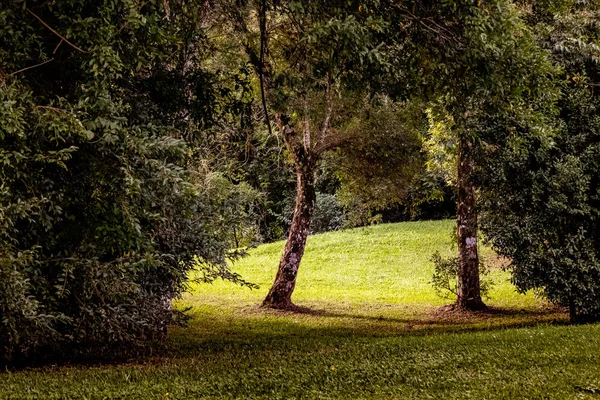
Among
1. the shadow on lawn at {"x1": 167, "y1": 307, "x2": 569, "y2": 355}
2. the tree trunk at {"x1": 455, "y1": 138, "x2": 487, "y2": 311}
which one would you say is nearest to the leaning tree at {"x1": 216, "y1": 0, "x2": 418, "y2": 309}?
the shadow on lawn at {"x1": 167, "y1": 307, "x2": 569, "y2": 355}

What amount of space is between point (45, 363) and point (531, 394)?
7.15m

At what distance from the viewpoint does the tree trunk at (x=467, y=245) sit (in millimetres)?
16359

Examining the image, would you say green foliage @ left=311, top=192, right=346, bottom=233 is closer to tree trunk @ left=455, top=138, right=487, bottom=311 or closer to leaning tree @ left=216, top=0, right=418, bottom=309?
leaning tree @ left=216, top=0, right=418, bottom=309

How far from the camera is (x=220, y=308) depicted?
60.0ft

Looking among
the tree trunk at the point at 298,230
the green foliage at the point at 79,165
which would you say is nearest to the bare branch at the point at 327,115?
the tree trunk at the point at 298,230

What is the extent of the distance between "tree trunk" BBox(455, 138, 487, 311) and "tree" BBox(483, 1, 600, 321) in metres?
3.43

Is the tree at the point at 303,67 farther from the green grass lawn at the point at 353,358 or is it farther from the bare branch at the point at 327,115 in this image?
the green grass lawn at the point at 353,358

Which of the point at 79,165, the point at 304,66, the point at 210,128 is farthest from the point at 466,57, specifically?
the point at 79,165

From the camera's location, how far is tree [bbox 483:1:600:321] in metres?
12.2

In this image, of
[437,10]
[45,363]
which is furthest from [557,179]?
[45,363]

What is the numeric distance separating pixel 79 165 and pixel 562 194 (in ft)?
28.8

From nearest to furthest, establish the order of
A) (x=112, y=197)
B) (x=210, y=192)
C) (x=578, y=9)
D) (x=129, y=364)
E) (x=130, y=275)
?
(x=112, y=197)
(x=130, y=275)
(x=129, y=364)
(x=210, y=192)
(x=578, y=9)

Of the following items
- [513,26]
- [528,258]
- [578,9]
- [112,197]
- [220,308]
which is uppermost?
[578,9]

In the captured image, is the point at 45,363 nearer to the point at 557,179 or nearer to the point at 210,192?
the point at 210,192
